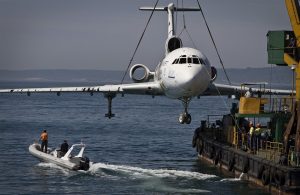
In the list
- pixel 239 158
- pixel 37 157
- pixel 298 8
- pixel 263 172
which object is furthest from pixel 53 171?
pixel 298 8

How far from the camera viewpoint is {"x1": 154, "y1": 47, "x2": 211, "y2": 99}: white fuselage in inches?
1610

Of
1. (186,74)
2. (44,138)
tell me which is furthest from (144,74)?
(186,74)

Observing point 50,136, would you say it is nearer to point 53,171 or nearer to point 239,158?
point 53,171

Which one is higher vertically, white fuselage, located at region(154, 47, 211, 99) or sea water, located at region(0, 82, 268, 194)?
white fuselage, located at region(154, 47, 211, 99)

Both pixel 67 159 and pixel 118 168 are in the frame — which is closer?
pixel 67 159

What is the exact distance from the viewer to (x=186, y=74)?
41.1 metres

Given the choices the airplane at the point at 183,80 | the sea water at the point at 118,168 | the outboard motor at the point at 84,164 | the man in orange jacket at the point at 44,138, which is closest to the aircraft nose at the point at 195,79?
the airplane at the point at 183,80

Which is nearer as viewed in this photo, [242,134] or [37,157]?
[242,134]

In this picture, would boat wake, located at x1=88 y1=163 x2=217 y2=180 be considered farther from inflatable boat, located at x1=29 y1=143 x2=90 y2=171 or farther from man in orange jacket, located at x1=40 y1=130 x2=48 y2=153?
man in orange jacket, located at x1=40 y1=130 x2=48 y2=153

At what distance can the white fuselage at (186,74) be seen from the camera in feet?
134

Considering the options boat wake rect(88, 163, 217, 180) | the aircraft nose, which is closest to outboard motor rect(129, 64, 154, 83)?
boat wake rect(88, 163, 217, 180)

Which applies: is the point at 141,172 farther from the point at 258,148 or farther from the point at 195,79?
the point at 195,79

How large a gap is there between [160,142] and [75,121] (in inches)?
1479

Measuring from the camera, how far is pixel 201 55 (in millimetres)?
43312
